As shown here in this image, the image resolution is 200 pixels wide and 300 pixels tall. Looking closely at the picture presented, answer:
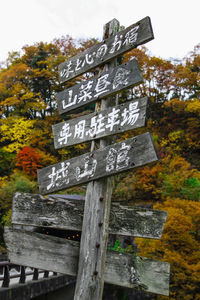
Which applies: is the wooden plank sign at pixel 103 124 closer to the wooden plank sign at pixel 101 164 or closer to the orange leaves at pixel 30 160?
the wooden plank sign at pixel 101 164

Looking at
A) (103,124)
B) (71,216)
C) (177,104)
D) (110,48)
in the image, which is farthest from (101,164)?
(177,104)

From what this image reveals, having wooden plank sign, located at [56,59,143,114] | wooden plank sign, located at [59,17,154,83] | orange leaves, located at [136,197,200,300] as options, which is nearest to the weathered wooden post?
wooden plank sign, located at [56,59,143,114]

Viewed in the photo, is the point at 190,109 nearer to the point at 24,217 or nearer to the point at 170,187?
the point at 170,187

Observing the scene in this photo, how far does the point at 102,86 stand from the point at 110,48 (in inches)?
17.1

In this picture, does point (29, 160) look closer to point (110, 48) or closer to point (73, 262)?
point (110, 48)

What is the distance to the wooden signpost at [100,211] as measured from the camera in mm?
2145

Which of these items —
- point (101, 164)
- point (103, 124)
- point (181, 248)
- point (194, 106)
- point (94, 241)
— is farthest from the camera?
point (194, 106)

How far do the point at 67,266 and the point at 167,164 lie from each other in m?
12.4

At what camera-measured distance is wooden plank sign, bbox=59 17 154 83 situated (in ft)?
7.89

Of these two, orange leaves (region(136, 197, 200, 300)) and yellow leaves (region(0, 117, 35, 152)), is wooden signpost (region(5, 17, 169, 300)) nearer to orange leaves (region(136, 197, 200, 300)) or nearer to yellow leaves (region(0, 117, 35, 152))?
orange leaves (region(136, 197, 200, 300))

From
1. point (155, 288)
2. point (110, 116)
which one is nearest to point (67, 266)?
point (155, 288)

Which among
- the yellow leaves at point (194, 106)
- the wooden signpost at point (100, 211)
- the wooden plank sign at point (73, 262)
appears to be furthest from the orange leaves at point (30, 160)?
the wooden plank sign at point (73, 262)

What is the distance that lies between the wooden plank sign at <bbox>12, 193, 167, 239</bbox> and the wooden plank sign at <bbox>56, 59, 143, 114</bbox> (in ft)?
3.47

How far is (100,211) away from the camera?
7.39ft
